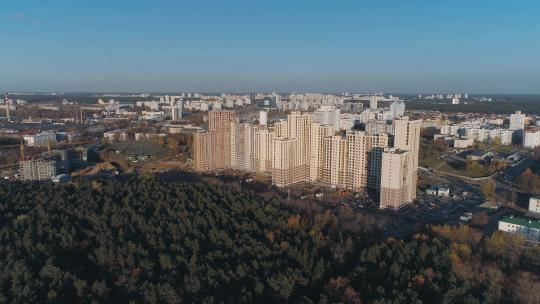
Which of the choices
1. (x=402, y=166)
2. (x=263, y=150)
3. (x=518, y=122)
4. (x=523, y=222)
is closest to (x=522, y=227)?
→ (x=523, y=222)

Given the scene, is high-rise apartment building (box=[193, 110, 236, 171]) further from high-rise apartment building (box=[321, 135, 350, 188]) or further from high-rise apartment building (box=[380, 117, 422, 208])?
high-rise apartment building (box=[380, 117, 422, 208])

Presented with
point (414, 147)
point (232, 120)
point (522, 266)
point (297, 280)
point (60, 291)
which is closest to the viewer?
point (60, 291)

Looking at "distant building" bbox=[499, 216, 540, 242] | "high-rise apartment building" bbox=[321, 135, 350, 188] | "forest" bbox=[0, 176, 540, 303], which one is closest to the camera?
"forest" bbox=[0, 176, 540, 303]

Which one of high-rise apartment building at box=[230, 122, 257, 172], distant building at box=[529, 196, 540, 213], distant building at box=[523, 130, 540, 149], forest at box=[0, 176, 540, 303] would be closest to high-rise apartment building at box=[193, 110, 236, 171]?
high-rise apartment building at box=[230, 122, 257, 172]

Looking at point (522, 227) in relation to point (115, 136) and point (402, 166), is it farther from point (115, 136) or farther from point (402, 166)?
point (115, 136)

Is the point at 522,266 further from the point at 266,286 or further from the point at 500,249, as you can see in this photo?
the point at 266,286

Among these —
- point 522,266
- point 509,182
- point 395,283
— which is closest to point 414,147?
point 509,182

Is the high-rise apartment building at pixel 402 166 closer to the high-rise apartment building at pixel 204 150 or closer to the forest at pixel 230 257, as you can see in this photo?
the forest at pixel 230 257
